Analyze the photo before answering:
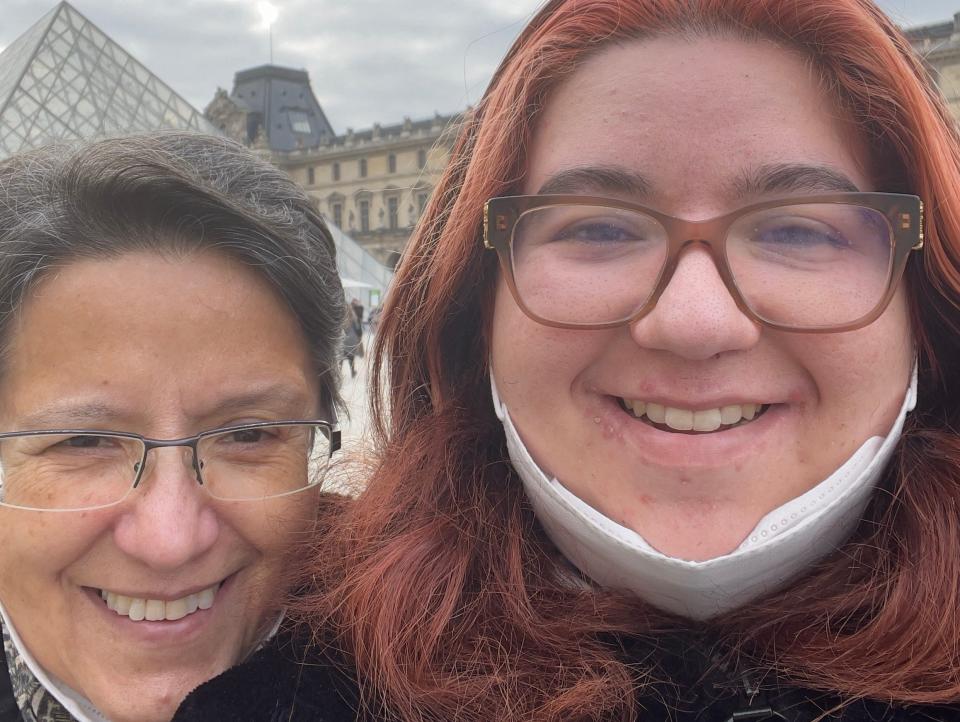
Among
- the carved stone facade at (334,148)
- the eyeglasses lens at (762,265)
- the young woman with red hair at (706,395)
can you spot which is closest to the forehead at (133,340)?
the young woman with red hair at (706,395)

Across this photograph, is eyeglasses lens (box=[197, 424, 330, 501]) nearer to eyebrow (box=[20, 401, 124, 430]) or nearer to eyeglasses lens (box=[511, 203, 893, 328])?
eyebrow (box=[20, 401, 124, 430])

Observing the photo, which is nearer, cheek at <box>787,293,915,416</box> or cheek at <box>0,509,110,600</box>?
cheek at <box>787,293,915,416</box>

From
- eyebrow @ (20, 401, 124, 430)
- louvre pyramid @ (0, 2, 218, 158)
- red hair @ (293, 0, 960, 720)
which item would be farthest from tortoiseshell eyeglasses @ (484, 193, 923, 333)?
louvre pyramid @ (0, 2, 218, 158)

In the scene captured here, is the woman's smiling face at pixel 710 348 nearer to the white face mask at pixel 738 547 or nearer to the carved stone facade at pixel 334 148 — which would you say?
the white face mask at pixel 738 547

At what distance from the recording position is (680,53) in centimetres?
106

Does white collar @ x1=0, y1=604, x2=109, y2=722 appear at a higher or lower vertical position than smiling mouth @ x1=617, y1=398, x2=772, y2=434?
lower

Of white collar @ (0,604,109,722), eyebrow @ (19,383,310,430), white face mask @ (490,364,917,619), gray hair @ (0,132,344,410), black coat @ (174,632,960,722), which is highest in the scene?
gray hair @ (0,132,344,410)

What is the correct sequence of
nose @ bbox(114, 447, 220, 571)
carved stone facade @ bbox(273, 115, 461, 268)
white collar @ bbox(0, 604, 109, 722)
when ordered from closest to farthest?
nose @ bbox(114, 447, 220, 571) → white collar @ bbox(0, 604, 109, 722) → carved stone facade @ bbox(273, 115, 461, 268)

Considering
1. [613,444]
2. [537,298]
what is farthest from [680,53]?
[613,444]

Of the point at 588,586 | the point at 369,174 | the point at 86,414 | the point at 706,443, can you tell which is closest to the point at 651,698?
the point at 588,586

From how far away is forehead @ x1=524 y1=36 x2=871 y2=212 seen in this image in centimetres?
102

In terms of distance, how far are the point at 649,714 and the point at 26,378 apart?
1.07 m

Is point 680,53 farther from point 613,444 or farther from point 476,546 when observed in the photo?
point 476,546

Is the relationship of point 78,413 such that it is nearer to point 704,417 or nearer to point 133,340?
point 133,340
